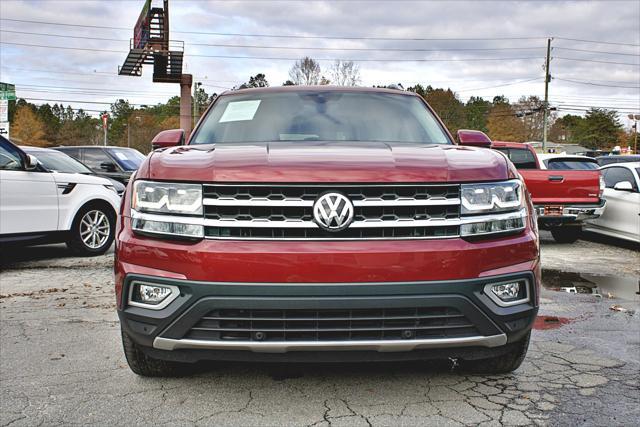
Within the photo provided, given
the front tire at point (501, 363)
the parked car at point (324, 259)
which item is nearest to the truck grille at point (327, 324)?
the parked car at point (324, 259)

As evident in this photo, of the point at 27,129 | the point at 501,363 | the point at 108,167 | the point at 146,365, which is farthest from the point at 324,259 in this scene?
the point at 27,129

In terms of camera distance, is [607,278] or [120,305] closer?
[120,305]

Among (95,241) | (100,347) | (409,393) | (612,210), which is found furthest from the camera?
(612,210)

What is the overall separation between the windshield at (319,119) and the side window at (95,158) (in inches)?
410

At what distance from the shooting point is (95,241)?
29.1 ft

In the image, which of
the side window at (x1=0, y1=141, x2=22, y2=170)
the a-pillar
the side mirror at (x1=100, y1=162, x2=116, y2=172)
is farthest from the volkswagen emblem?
the a-pillar

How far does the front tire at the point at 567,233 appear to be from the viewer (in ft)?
37.4

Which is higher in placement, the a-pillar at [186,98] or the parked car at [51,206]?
the a-pillar at [186,98]

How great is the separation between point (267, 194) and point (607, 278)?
6.14 m

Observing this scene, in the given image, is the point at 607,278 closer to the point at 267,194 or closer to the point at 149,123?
the point at 267,194

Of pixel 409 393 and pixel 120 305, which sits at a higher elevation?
pixel 120 305

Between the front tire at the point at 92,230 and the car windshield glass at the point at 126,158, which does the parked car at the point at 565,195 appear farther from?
the car windshield glass at the point at 126,158

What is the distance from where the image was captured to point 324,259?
9.29ft

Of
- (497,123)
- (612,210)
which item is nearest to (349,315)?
(612,210)
